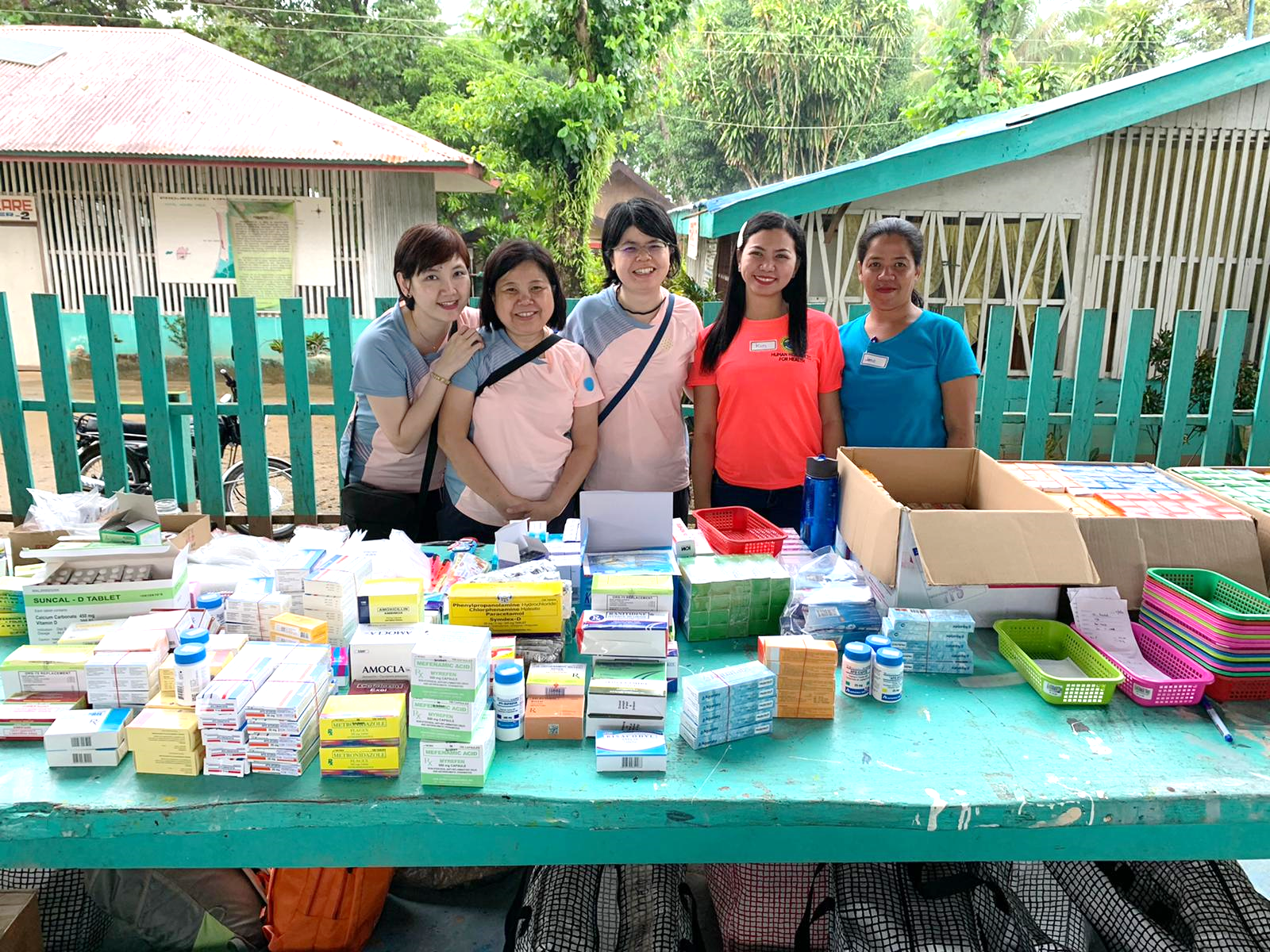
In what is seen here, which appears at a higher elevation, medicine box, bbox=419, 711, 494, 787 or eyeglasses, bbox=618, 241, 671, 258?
eyeglasses, bbox=618, 241, 671, 258

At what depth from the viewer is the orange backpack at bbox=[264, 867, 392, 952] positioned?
2.17 metres

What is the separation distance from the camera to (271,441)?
31.8 ft

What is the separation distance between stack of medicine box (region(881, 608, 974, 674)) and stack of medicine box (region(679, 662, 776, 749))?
0.40 m

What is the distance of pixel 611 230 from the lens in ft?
9.64

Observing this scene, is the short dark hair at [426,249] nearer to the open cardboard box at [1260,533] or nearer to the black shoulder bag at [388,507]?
the black shoulder bag at [388,507]

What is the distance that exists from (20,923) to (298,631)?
0.93 metres

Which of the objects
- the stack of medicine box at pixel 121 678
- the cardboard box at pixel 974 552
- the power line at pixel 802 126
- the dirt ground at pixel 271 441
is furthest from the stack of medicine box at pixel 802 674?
the power line at pixel 802 126

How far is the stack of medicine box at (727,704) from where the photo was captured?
5.37ft

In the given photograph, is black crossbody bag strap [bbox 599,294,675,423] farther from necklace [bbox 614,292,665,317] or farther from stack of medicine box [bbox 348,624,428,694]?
stack of medicine box [bbox 348,624,428,694]

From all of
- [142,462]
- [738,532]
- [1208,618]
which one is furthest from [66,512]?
[142,462]

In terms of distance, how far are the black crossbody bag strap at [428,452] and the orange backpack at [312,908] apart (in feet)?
4.24

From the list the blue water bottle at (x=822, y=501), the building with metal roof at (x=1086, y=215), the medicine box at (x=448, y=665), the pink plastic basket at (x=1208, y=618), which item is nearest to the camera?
the medicine box at (x=448, y=665)

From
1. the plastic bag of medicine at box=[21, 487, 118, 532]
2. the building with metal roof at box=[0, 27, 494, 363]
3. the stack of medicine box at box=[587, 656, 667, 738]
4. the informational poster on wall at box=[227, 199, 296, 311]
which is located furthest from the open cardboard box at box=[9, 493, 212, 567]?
the informational poster on wall at box=[227, 199, 296, 311]

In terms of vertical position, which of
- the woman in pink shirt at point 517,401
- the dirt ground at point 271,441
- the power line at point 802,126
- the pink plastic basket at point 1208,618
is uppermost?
the power line at point 802,126
